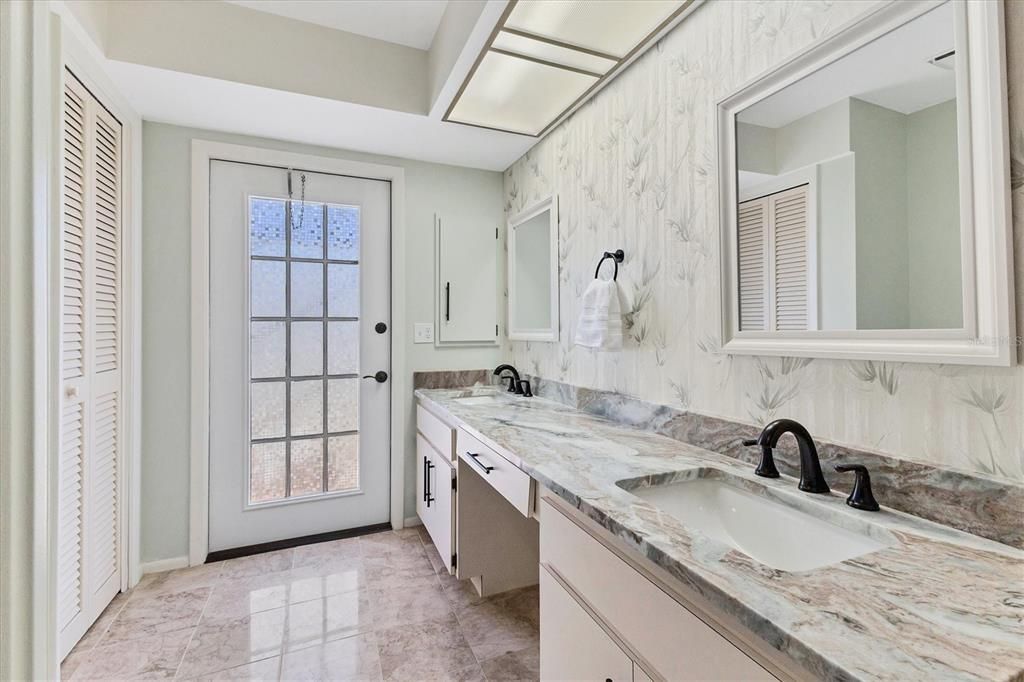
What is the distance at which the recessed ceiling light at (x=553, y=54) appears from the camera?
4.60ft

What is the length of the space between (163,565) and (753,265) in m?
2.76

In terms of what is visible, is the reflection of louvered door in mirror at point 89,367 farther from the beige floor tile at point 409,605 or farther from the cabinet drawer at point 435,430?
the cabinet drawer at point 435,430

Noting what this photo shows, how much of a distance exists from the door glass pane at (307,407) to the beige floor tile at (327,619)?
2.79ft

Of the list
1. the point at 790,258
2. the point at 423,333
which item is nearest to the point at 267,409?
the point at 423,333

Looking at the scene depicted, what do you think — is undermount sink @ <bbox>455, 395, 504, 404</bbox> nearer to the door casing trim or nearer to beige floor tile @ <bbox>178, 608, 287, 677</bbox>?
beige floor tile @ <bbox>178, 608, 287, 677</bbox>

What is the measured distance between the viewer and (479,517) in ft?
6.27

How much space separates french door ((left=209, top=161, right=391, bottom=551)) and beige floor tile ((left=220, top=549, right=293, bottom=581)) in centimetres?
10

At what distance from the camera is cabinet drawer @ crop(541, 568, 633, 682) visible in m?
0.89

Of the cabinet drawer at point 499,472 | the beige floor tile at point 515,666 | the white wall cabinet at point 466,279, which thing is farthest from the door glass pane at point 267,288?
the beige floor tile at point 515,666

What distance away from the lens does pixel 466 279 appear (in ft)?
8.91

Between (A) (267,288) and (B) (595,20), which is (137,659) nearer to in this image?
(A) (267,288)

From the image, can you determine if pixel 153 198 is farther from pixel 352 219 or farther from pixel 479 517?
pixel 479 517

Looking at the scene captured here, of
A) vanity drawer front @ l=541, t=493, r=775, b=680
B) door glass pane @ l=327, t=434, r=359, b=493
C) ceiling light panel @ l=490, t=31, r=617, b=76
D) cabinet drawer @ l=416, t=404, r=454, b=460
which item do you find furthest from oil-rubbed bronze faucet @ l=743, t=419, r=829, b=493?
door glass pane @ l=327, t=434, r=359, b=493

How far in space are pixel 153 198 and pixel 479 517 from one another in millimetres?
2093
